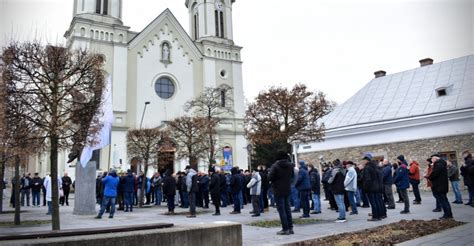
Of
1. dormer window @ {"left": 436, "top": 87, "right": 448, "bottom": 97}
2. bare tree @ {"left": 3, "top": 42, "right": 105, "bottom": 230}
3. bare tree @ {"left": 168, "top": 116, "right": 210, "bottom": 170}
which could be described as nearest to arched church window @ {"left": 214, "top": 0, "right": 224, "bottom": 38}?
bare tree @ {"left": 168, "top": 116, "right": 210, "bottom": 170}

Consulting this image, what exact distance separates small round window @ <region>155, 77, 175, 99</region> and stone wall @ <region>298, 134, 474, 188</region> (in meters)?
20.5

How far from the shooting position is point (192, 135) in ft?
91.6

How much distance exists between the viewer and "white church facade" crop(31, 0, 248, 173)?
119 ft

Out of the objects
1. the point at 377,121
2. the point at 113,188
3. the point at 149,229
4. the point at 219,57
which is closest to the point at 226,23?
the point at 219,57

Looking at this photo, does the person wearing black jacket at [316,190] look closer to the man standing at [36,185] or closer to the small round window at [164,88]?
the man standing at [36,185]

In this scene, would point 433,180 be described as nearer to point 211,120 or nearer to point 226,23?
point 211,120

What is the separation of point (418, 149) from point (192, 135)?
50.0 feet

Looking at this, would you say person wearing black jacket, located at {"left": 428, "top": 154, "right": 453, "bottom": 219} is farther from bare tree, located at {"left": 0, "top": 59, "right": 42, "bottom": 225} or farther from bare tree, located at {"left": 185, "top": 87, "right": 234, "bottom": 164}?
bare tree, located at {"left": 185, "top": 87, "right": 234, "bottom": 164}

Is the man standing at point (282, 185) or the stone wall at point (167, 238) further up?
the man standing at point (282, 185)

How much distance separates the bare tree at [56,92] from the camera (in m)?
9.10

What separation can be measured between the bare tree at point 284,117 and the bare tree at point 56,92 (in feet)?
56.0

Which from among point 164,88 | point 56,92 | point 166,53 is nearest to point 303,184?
point 56,92

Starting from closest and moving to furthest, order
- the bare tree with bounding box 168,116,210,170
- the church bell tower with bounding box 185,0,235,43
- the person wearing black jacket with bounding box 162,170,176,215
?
the person wearing black jacket with bounding box 162,170,176,215 → the bare tree with bounding box 168,116,210,170 → the church bell tower with bounding box 185,0,235,43

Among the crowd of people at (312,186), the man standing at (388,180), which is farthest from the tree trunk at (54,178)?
the man standing at (388,180)
